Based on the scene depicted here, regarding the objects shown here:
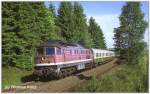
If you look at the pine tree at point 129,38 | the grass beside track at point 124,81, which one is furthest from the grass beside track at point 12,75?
the pine tree at point 129,38

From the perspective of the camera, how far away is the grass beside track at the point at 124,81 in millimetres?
22891

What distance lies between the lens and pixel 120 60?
24.9 m

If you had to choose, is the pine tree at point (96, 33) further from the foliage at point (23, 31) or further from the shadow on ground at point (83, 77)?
the foliage at point (23, 31)

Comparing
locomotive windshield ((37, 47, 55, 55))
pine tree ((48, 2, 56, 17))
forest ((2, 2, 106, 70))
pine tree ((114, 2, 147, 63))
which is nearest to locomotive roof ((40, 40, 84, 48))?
locomotive windshield ((37, 47, 55, 55))

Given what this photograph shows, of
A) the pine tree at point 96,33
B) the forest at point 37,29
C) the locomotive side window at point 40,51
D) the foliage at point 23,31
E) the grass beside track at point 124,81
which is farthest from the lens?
the locomotive side window at point 40,51

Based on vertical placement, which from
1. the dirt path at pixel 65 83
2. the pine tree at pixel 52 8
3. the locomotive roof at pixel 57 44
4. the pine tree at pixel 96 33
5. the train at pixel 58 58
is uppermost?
the pine tree at pixel 52 8

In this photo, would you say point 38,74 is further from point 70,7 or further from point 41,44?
point 70,7

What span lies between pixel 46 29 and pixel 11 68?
10.7ft

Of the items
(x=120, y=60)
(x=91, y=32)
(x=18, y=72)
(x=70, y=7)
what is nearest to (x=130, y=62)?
(x=120, y=60)

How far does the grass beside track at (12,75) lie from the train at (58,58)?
3.23 feet

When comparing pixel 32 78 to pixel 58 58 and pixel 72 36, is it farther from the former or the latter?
pixel 72 36

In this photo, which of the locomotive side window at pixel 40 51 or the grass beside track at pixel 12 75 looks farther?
the locomotive side window at pixel 40 51

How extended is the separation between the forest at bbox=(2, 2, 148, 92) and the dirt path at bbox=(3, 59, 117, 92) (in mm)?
1185

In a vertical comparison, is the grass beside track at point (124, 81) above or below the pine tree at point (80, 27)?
below
